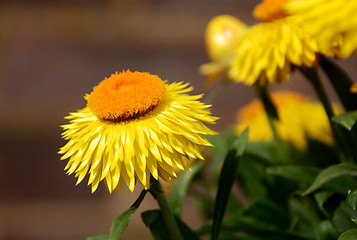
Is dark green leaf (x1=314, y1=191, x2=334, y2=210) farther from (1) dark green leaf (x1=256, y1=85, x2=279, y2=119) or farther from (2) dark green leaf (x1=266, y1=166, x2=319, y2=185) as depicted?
(1) dark green leaf (x1=256, y1=85, x2=279, y2=119)

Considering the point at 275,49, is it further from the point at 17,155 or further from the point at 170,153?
the point at 17,155

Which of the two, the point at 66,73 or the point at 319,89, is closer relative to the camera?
the point at 319,89

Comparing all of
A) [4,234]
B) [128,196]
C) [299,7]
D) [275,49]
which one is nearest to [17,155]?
[4,234]

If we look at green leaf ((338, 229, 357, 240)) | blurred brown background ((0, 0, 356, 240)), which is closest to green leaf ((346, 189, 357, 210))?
green leaf ((338, 229, 357, 240))

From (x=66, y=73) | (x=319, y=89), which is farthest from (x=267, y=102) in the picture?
(x=66, y=73)

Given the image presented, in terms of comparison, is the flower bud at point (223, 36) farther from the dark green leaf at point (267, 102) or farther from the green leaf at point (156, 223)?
the green leaf at point (156, 223)

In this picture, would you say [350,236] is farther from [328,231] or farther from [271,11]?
[271,11]

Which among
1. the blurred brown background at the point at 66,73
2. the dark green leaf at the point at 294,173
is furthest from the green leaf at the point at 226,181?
the blurred brown background at the point at 66,73
